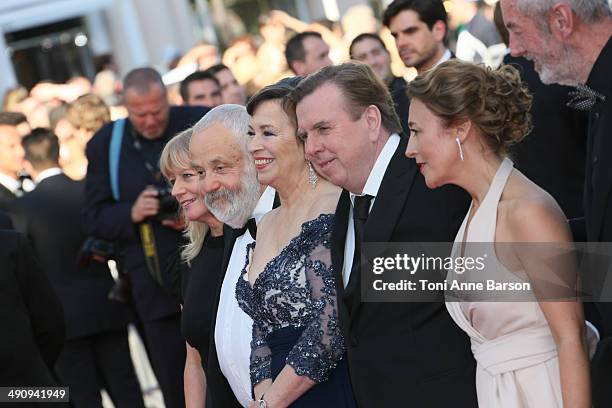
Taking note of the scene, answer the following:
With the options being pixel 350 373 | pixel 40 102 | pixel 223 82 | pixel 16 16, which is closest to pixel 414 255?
pixel 350 373

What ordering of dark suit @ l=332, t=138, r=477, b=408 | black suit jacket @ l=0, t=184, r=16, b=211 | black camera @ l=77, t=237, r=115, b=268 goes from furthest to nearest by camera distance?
black suit jacket @ l=0, t=184, r=16, b=211
black camera @ l=77, t=237, r=115, b=268
dark suit @ l=332, t=138, r=477, b=408

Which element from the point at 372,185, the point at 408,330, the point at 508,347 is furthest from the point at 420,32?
the point at 508,347

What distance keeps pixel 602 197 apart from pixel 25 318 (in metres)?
2.95

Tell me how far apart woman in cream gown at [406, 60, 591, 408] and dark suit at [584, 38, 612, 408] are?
67 mm

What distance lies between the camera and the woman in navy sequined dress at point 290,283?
13.6ft

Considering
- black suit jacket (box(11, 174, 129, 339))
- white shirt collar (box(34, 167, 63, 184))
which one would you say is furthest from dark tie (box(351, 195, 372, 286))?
white shirt collar (box(34, 167, 63, 184))

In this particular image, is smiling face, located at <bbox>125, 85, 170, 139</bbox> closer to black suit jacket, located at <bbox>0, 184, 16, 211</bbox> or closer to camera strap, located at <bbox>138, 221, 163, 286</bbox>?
camera strap, located at <bbox>138, 221, 163, 286</bbox>

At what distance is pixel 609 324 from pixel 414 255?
0.70 meters

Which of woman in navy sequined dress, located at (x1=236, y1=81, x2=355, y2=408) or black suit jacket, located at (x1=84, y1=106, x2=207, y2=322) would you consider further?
black suit jacket, located at (x1=84, y1=106, x2=207, y2=322)

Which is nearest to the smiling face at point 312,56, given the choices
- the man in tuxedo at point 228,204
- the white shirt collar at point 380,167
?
the man in tuxedo at point 228,204

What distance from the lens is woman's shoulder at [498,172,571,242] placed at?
3482 millimetres

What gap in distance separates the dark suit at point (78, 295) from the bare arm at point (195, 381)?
8.90 feet

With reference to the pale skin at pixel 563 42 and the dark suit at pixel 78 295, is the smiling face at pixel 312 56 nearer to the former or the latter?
the dark suit at pixel 78 295

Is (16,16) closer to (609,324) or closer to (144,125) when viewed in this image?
(144,125)
